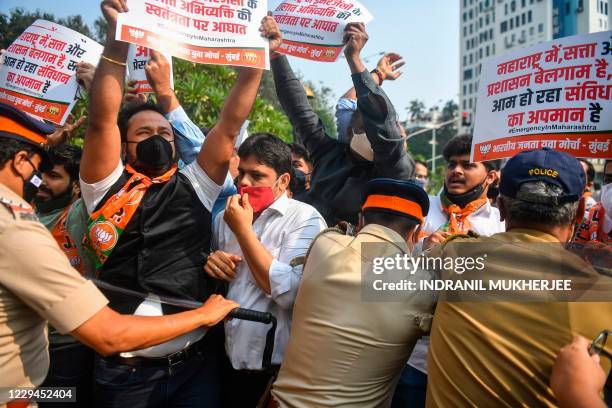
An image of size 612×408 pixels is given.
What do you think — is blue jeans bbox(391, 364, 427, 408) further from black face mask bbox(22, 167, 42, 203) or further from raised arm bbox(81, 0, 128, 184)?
black face mask bbox(22, 167, 42, 203)

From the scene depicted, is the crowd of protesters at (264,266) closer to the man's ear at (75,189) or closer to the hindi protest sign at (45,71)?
the man's ear at (75,189)

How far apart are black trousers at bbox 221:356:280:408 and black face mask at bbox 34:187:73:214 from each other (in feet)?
4.77

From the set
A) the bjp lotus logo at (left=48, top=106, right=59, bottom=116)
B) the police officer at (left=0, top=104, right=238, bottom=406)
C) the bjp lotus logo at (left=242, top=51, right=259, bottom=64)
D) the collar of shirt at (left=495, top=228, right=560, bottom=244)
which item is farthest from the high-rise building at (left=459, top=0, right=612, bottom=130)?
the police officer at (left=0, top=104, right=238, bottom=406)

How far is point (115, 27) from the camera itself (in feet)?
7.57

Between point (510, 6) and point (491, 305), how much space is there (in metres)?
90.6

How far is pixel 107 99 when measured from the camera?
228 cm

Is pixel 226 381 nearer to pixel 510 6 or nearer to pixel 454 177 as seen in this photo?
pixel 454 177

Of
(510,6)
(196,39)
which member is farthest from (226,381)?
(510,6)

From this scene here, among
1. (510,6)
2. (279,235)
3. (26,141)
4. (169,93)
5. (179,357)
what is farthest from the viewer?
(510,6)

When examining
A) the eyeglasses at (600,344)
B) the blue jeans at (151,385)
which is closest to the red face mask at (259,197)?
the blue jeans at (151,385)

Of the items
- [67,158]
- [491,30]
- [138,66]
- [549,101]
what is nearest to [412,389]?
[549,101]

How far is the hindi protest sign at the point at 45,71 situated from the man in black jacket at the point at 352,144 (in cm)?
140

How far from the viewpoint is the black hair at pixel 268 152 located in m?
2.82

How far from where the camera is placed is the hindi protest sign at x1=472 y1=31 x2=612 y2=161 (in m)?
2.94
